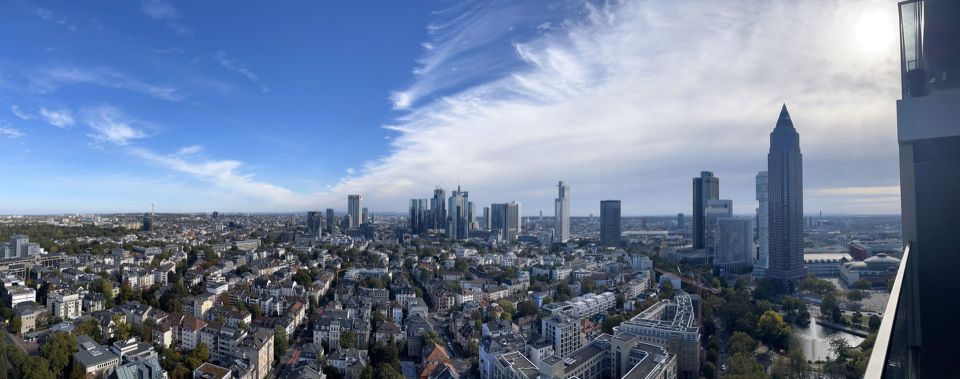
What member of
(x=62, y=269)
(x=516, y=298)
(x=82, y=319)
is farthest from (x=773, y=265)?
(x=62, y=269)

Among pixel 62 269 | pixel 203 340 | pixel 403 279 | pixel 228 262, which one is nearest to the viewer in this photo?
pixel 203 340

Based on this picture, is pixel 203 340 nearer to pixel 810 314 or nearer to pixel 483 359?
pixel 483 359

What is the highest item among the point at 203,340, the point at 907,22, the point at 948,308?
the point at 907,22

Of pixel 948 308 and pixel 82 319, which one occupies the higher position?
pixel 948 308

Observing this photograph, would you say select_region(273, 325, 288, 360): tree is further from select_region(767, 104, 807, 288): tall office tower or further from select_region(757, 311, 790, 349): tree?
select_region(767, 104, 807, 288): tall office tower

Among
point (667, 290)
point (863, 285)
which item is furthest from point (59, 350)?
point (863, 285)

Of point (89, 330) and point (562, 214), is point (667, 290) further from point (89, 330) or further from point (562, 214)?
point (562, 214)

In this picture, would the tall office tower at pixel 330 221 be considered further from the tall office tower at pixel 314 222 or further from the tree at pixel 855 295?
the tree at pixel 855 295
